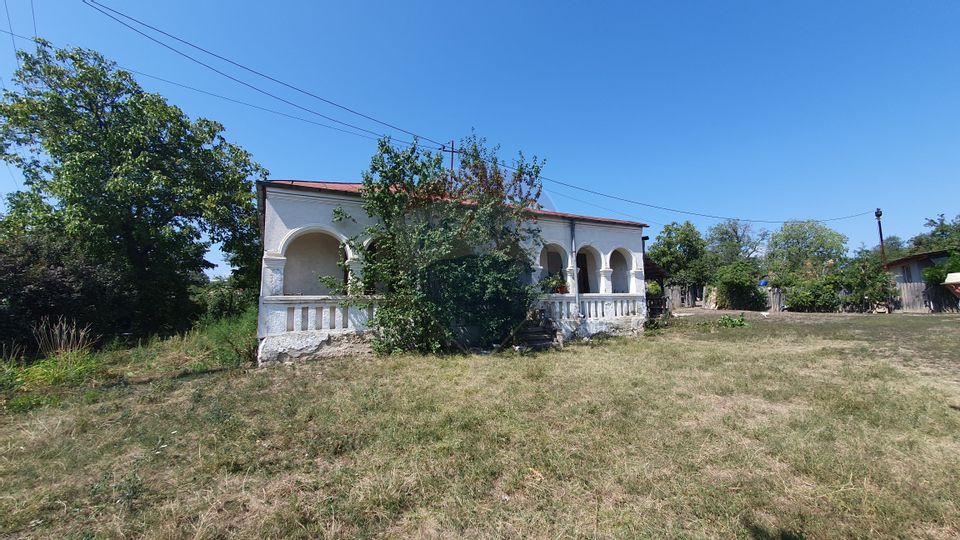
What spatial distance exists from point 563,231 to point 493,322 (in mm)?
4139

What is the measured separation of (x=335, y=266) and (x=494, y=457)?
8496 millimetres

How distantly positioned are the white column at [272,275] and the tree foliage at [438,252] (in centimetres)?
149

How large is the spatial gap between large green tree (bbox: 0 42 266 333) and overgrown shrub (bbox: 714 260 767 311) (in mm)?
24809

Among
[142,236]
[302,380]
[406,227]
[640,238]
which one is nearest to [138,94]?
[142,236]

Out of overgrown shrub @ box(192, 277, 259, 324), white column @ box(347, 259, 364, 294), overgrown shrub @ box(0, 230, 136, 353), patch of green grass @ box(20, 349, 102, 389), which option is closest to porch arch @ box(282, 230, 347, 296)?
white column @ box(347, 259, 364, 294)

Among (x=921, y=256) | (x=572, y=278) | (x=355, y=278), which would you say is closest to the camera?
(x=355, y=278)

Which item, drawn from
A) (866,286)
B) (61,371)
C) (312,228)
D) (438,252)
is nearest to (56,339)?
(61,371)

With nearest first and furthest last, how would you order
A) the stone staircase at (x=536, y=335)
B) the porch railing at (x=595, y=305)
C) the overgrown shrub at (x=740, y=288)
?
1. the stone staircase at (x=536, y=335)
2. the porch railing at (x=595, y=305)
3. the overgrown shrub at (x=740, y=288)

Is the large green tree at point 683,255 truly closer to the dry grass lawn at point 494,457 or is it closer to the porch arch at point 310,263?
the dry grass lawn at point 494,457

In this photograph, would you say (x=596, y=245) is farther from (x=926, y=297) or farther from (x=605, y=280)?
(x=926, y=297)

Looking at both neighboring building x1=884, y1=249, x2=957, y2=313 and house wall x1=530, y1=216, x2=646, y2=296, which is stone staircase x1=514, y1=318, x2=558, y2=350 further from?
neighboring building x1=884, y1=249, x2=957, y2=313

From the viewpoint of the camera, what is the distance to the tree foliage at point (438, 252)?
25.8ft

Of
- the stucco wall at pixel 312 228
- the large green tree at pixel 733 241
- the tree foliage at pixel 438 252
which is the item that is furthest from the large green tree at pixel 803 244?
the tree foliage at pixel 438 252

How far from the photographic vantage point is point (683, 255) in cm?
2647
